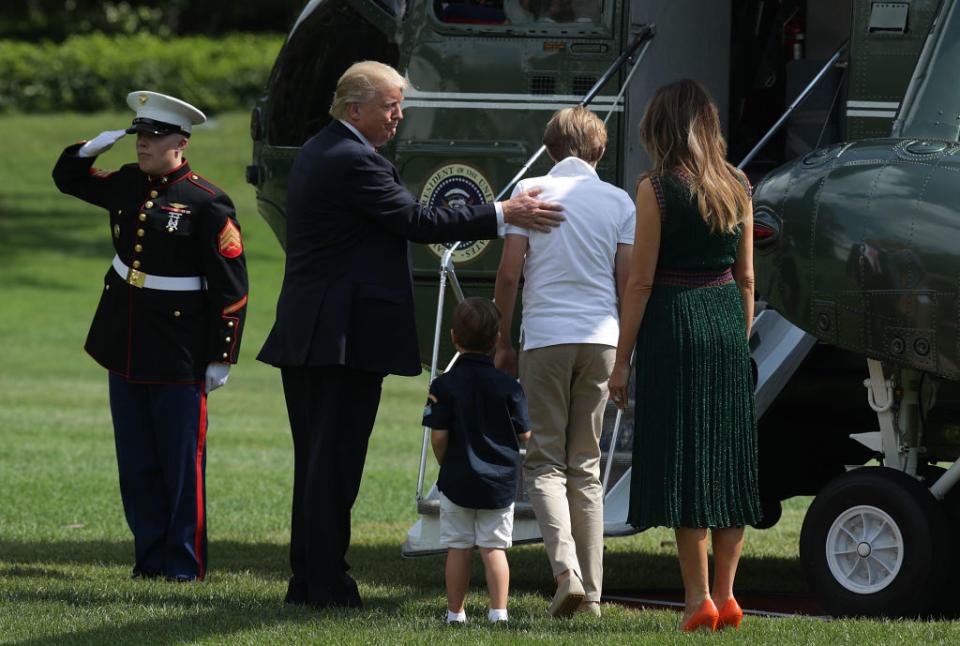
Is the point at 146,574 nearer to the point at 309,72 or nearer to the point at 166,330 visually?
the point at 166,330

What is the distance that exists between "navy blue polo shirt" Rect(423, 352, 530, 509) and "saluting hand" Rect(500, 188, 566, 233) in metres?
0.53

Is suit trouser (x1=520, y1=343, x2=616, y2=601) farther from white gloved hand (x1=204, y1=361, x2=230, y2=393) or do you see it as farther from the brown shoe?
white gloved hand (x1=204, y1=361, x2=230, y2=393)

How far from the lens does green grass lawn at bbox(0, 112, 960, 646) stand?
5289 millimetres

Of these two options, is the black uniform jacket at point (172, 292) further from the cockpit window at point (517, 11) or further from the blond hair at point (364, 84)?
the cockpit window at point (517, 11)

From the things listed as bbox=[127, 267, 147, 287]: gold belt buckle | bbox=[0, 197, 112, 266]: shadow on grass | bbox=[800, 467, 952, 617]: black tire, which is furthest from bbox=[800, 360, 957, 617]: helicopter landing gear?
bbox=[0, 197, 112, 266]: shadow on grass

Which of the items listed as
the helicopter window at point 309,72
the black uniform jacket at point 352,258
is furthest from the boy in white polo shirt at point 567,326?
the helicopter window at point 309,72

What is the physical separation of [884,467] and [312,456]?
7.21 feet

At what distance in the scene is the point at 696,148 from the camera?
16.9 ft

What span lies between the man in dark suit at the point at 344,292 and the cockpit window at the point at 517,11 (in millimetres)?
2145

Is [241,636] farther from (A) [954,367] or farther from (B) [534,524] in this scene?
(A) [954,367]

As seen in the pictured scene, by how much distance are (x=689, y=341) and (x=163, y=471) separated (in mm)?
2715

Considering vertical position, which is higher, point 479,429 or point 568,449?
point 479,429

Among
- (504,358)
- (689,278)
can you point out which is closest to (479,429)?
(504,358)

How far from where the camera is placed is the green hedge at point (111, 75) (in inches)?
1451
